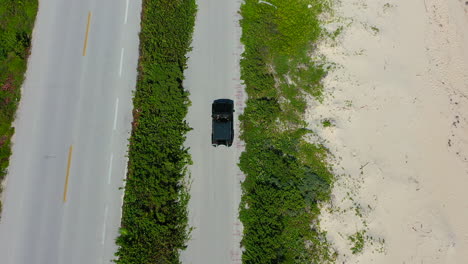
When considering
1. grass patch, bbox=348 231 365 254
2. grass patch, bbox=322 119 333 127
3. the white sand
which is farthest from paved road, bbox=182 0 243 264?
grass patch, bbox=348 231 365 254

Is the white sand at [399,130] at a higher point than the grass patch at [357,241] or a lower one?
higher

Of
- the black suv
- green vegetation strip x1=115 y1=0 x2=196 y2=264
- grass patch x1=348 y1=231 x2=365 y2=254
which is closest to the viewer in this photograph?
Result: green vegetation strip x1=115 y1=0 x2=196 y2=264

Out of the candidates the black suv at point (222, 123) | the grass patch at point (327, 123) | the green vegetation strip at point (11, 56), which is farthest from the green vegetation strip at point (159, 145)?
the grass patch at point (327, 123)

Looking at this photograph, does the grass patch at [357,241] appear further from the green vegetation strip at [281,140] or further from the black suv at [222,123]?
the black suv at [222,123]

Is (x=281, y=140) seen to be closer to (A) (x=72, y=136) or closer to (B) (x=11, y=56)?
(A) (x=72, y=136)

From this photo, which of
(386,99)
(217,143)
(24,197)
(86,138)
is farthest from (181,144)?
(386,99)

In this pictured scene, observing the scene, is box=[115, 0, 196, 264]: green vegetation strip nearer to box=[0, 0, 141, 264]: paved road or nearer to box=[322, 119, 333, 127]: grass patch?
box=[0, 0, 141, 264]: paved road

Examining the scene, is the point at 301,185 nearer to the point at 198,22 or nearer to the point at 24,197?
the point at 198,22

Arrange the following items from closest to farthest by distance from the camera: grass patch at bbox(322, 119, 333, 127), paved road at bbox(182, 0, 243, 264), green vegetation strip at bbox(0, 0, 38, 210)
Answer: paved road at bbox(182, 0, 243, 264) < green vegetation strip at bbox(0, 0, 38, 210) < grass patch at bbox(322, 119, 333, 127)
